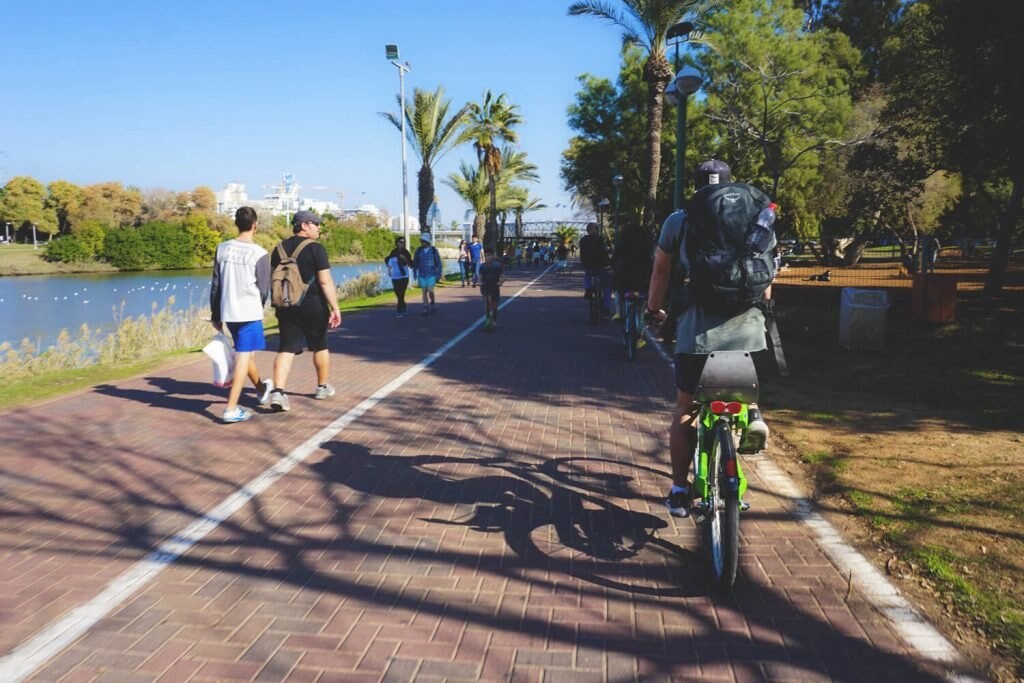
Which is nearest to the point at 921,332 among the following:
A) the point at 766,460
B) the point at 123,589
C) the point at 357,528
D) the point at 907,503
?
the point at 766,460

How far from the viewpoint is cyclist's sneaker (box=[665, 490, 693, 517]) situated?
4.23 meters

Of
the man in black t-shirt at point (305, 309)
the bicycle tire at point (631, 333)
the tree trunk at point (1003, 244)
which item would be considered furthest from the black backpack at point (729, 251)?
the tree trunk at point (1003, 244)

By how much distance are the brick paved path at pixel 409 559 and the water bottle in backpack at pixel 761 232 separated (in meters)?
1.61

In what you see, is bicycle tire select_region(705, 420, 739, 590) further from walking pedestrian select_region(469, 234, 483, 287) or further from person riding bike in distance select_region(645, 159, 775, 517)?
walking pedestrian select_region(469, 234, 483, 287)

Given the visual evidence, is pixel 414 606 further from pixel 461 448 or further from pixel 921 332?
pixel 921 332

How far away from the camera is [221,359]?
23.4ft

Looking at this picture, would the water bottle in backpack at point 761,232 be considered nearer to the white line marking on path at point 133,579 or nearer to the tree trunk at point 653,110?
the white line marking on path at point 133,579

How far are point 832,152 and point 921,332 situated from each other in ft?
88.6

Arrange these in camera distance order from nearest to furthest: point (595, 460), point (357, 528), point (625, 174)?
point (357, 528) < point (595, 460) < point (625, 174)

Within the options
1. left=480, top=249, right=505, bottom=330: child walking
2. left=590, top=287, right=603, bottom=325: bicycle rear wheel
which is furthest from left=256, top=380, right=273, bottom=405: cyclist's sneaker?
left=590, top=287, right=603, bottom=325: bicycle rear wheel

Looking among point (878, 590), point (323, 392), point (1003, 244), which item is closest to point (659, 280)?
point (878, 590)

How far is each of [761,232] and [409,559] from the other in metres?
Result: 2.39

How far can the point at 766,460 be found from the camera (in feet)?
19.5

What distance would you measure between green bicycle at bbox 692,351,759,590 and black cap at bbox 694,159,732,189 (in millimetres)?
899
